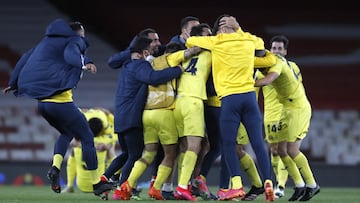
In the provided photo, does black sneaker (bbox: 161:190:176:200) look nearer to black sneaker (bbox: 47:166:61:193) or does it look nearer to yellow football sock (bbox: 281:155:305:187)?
black sneaker (bbox: 47:166:61:193)

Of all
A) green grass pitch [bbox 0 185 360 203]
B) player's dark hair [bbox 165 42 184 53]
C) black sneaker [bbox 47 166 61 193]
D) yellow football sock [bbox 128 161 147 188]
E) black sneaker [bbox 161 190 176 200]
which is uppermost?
Answer: player's dark hair [bbox 165 42 184 53]

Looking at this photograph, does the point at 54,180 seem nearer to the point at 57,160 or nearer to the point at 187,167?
the point at 57,160

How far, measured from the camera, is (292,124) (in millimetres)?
13109

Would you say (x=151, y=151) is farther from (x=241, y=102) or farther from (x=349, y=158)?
(x=349, y=158)

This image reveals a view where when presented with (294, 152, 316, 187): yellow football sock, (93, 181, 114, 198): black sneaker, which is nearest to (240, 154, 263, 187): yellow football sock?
(294, 152, 316, 187): yellow football sock

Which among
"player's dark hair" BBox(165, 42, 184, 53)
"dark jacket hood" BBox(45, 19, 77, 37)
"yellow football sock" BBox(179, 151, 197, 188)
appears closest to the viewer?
"yellow football sock" BBox(179, 151, 197, 188)

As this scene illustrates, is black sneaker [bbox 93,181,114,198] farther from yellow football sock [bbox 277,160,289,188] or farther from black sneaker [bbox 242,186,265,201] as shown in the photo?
yellow football sock [bbox 277,160,289,188]

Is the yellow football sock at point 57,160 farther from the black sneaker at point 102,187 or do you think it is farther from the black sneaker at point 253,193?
the black sneaker at point 253,193

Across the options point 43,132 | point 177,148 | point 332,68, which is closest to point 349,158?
point 332,68

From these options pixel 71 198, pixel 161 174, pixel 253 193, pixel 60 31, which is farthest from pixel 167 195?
pixel 60 31

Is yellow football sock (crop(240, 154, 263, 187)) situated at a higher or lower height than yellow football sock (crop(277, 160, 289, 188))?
higher

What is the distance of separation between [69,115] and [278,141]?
9.54 ft

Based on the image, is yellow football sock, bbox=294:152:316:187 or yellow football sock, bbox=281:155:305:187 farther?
yellow football sock, bbox=281:155:305:187

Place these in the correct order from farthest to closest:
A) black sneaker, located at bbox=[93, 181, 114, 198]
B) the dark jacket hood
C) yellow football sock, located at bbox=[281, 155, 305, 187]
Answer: yellow football sock, located at bbox=[281, 155, 305, 187] → the dark jacket hood → black sneaker, located at bbox=[93, 181, 114, 198]
